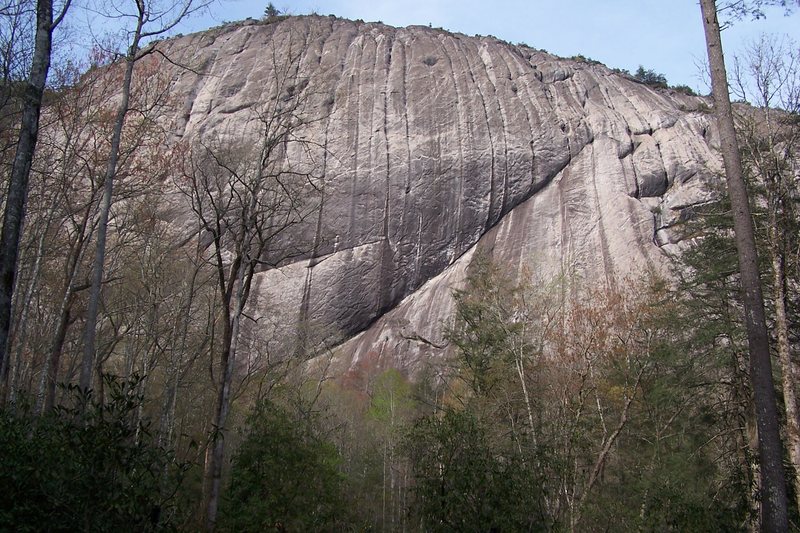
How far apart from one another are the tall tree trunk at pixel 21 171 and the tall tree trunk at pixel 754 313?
9.04 meters

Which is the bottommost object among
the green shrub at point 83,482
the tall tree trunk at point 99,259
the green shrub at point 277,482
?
the green shrub at point 277,482

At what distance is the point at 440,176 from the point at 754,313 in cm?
3367

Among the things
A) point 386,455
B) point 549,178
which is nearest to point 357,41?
point 549,178

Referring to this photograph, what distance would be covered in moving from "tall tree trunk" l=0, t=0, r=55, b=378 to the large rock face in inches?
1090

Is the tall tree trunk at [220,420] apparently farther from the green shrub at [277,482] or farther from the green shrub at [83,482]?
Result: the green shrub at [83,482]

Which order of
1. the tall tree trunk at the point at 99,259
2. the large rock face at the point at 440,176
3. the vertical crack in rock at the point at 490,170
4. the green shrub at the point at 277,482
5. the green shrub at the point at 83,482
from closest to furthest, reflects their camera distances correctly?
1. the green shrub at the point at 83,482
2. the tall tree trunk at the point at 99,259
3. the green shrub at the point at 277,482
4. the large rock face at the point at 440,176
5. the vertical crack in rock at the point at 490,170

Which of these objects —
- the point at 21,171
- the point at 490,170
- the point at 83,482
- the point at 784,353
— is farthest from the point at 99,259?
the point at 490,170

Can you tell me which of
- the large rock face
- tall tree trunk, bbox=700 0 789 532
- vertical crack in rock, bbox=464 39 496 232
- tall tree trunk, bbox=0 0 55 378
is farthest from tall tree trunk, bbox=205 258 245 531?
vertical crack in rock, bbox=464 39 496 232

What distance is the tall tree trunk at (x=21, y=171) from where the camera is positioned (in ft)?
22.6

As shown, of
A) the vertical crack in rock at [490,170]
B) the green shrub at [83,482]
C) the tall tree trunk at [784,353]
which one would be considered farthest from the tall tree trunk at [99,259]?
the vertical crack in rock at [490,170]

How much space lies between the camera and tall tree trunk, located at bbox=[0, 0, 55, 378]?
6891 mm

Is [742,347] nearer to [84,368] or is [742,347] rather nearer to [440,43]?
[84,368]

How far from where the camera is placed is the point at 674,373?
16438mm

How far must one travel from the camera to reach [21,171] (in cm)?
746
